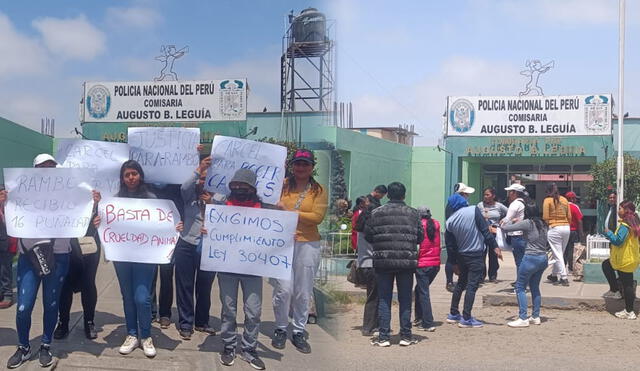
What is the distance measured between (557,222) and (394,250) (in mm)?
4484

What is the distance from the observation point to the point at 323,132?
10.3m

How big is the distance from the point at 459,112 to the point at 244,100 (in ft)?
22.9

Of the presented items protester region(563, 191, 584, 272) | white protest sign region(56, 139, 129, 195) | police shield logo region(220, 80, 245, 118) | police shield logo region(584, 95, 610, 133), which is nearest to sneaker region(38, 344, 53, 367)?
white protest sign region(56, 139, 129, 195)

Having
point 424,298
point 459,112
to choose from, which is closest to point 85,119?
point 459,112

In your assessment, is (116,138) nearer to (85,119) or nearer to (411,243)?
(85,119)

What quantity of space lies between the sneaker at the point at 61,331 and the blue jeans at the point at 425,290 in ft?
11.8

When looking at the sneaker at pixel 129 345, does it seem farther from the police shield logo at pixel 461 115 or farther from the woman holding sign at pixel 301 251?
the police shield logo at pixel 461 115

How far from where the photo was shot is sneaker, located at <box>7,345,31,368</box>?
5900mm

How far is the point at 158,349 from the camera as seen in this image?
6.43 m

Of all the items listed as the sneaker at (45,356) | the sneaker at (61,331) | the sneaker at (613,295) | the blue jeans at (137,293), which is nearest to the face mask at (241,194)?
the blue jeans at (137,293)

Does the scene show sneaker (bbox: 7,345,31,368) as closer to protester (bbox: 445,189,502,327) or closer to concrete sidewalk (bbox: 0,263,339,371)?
concrete sidewalk (bbox: 0,263,339,371)

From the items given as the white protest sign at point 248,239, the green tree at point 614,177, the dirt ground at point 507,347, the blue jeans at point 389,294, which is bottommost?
the dirt ground at point 507,347

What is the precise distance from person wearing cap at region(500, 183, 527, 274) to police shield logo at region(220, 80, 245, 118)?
614 inches

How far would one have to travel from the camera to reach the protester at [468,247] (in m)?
8.63
